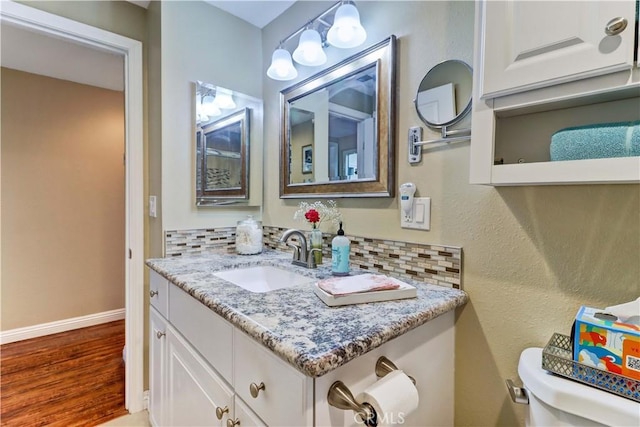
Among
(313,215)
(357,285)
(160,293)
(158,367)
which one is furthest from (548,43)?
(158,367)

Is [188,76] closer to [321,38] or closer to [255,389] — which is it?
[321,38]

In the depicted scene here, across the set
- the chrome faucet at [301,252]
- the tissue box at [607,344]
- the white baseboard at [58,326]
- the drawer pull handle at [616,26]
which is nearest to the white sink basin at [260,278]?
the chrome faucet at [301,252]

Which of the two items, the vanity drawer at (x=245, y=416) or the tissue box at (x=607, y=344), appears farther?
the vanity drawer at (x=245, y=416)

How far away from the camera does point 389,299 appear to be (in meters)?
0.85

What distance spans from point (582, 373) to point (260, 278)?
3.81 ft

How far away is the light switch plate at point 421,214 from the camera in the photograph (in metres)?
1.06

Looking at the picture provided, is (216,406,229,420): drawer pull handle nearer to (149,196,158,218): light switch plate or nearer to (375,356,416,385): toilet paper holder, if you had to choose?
(375,356,416,385): toilet paper holder

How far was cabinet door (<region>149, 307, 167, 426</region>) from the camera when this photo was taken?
1255mm

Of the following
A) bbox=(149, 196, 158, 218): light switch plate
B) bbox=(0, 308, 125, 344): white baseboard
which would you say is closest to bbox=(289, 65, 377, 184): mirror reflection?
bbox=(149, 196, 158, 218): light switch plate

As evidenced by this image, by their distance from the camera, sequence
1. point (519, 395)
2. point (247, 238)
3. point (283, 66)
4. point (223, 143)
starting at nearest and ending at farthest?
point (519, 395), point (283, 66), point (247, 238), point (223, 143)

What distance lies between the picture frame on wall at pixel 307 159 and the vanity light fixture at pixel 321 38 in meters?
0.39

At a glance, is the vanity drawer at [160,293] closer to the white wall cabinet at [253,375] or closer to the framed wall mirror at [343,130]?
the white wall cabinet at [253,375]

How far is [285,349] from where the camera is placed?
0.58 m

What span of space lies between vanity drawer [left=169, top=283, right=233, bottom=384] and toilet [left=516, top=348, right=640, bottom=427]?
2.42 ft
